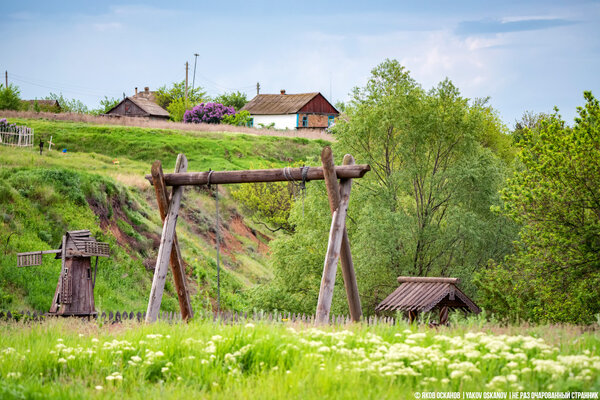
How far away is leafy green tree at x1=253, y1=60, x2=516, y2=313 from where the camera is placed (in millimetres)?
27609

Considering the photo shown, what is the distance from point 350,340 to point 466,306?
9.88 m

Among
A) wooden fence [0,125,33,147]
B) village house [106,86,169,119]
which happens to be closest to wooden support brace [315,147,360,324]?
wooden fence [0,125,33,147]

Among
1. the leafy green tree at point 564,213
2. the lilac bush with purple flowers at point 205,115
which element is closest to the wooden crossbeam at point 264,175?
the leafy green tree at point 564,213

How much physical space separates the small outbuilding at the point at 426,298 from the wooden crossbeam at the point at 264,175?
4.85 metres

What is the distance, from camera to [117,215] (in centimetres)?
3250

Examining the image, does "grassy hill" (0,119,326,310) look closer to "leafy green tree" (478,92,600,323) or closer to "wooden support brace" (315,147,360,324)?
"wooden support brace" (315,147,360,324)

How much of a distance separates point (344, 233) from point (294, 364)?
574 cm

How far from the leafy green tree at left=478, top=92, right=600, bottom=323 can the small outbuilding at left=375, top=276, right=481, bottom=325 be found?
16.6 ft

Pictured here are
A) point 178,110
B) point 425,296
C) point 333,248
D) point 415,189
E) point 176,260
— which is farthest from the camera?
point 178,110

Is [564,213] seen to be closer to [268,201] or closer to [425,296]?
[425,296]

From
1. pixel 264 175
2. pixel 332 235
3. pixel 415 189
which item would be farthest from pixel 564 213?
pixel 264 175

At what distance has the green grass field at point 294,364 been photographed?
6.12 m

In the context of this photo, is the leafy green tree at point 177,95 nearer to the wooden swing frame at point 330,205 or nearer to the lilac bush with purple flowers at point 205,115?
the lilac bush with purple flowers at point 205,115

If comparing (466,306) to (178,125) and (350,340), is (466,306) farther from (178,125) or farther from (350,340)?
(178,125)
